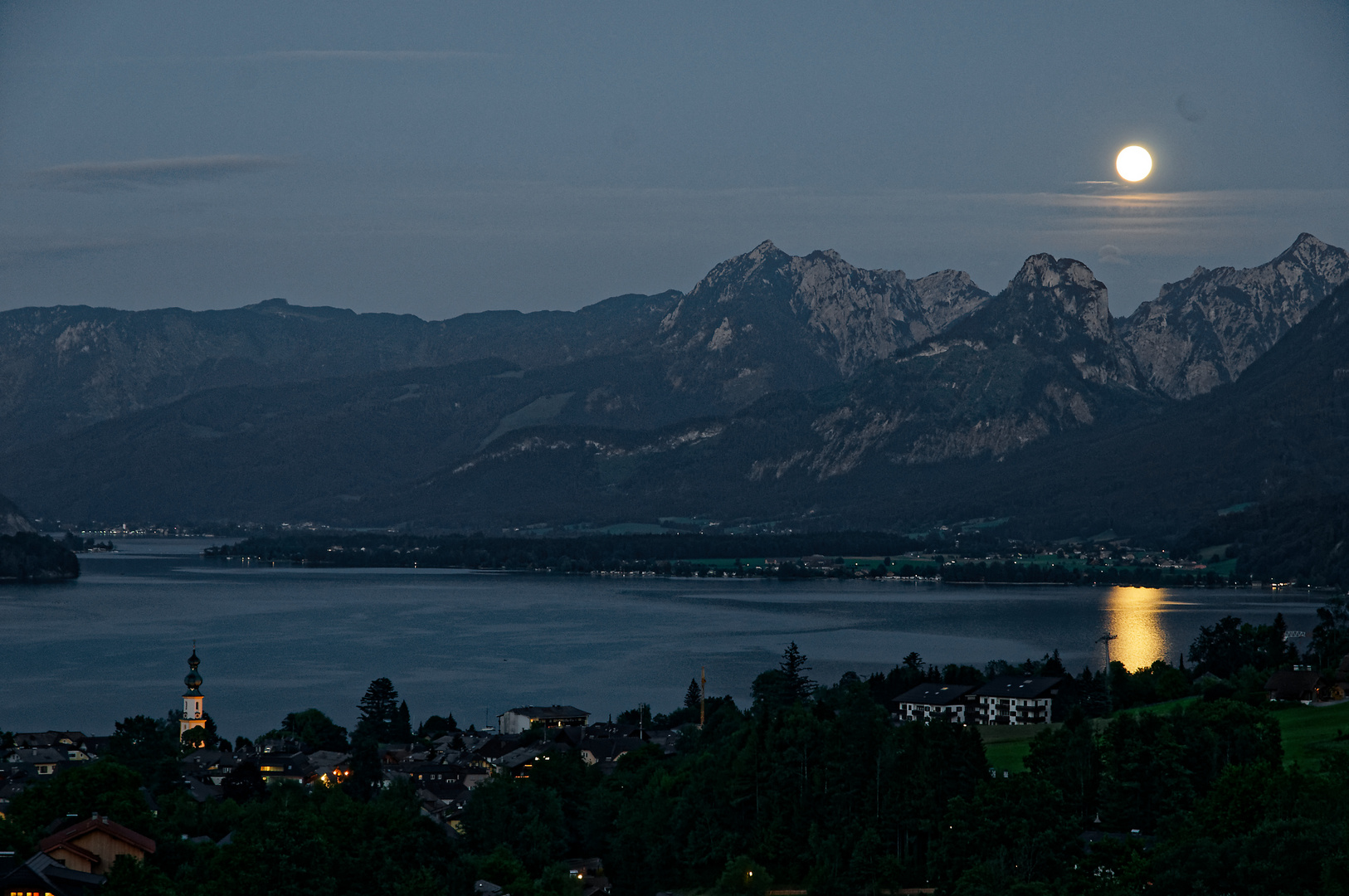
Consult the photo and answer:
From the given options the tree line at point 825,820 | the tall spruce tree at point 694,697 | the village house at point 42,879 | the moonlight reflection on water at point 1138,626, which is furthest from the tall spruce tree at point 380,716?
the moonlight reflection on water at point 1138,626

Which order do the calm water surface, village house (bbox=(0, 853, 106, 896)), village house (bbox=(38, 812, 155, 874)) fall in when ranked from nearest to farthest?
village house (bbox=(0, 853, 106, 896)) → village house (bbox=(38, 812, 155, 874)) → the calm water surface

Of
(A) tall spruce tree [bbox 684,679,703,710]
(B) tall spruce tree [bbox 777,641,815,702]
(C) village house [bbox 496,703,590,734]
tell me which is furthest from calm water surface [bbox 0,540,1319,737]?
(B) tall spruce tree [bbox 777,641,815,702]

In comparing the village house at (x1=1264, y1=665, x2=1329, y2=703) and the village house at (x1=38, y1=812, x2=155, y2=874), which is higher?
the village house at (x1=1264, y1=665, x2=1329, y2=703)

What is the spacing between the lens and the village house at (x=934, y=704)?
2522 inches

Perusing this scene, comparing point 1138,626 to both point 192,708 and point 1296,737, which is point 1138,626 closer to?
point 192,708

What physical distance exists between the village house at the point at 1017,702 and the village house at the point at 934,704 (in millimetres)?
569

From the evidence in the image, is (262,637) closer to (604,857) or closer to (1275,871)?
(604,857)

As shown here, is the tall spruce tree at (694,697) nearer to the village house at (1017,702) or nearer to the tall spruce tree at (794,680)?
the tall spruce tree at (794,680)

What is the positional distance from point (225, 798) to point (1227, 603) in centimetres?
10848

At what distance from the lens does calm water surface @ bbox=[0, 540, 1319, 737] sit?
89000mm

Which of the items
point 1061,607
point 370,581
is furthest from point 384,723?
point 370,581

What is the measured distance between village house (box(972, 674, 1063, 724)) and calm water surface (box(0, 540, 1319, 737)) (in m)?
18.1

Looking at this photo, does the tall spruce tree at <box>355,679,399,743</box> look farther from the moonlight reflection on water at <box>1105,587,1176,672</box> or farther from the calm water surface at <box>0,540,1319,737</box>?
the moonlight reflection on water at <box>1105,587,1176,672</box>

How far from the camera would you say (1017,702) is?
6456 cm
